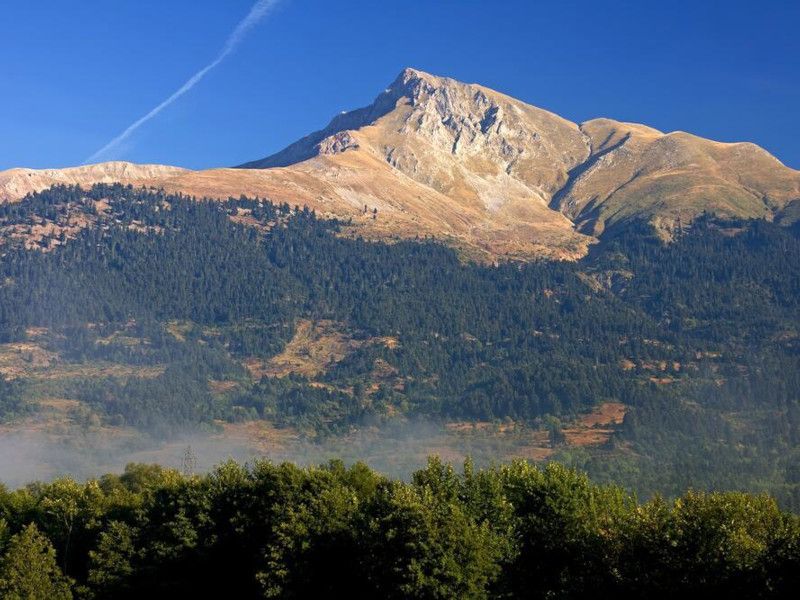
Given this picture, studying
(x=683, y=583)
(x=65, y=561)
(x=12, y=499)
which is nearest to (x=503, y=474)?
(x=683, y=583)

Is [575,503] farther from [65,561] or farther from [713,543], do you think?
[65,561]

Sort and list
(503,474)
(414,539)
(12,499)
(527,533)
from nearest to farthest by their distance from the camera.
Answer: (414,539) → (527,533) → (503,474) → (12,499)

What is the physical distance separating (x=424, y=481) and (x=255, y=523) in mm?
20022

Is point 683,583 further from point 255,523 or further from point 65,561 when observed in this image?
point 65,561

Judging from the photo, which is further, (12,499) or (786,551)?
(12,499)

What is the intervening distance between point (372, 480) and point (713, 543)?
54.7 meters

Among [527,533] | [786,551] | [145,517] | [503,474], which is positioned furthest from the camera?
[145,517]

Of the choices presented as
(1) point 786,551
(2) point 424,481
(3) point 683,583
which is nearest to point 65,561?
(2) point 424,481

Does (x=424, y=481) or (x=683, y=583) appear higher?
(x=424, y=481)

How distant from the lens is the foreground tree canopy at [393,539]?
259 feet

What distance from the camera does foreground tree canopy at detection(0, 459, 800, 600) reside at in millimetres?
79000

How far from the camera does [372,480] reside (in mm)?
125438

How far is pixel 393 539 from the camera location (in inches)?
3551

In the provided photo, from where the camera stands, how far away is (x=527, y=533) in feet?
321
